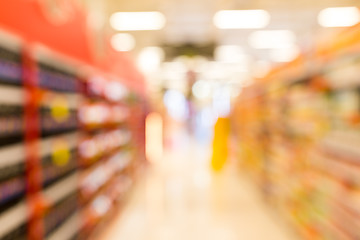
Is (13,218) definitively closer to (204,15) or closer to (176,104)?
(204,15)

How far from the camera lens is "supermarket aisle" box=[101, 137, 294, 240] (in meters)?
4.36

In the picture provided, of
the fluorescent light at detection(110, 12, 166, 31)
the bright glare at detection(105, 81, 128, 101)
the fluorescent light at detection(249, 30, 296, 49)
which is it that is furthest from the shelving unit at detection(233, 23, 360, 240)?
the fluorescent light at detection(249, 30, 296, 49)

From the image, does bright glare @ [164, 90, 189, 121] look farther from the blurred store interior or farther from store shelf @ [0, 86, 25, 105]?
store shelf @ [0, 86, 25, 105]

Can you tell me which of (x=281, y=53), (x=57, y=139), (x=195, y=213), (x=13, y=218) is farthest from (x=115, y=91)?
(x=281, y=53)

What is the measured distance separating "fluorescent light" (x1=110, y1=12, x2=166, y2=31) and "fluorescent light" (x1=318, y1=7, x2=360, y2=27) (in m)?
4.17

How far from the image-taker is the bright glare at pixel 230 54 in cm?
1286

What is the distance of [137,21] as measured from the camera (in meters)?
8.98

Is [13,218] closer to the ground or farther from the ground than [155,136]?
farther from the ground

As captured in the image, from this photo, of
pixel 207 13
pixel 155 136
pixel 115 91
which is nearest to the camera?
pixel 115 91

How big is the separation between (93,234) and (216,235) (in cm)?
147

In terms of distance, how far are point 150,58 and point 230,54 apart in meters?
3.33

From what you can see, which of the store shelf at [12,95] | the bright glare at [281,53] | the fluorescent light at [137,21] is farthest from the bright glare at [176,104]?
the store shelf at [12,95]

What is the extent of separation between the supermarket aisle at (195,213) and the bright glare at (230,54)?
19.7 ft

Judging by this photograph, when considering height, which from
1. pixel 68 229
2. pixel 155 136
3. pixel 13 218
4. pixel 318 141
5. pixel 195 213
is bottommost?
pixel 195 213
